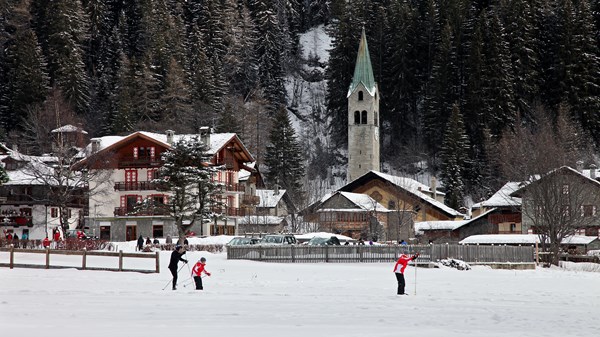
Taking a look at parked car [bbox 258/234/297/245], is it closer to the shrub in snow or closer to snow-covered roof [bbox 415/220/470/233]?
the shrub in snow

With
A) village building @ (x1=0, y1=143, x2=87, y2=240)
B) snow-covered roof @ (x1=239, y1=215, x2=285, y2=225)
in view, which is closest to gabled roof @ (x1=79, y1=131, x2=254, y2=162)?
village building @ (x1=0, y1=143, x2=87, y2=240)

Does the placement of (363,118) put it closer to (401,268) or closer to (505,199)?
(505,199)

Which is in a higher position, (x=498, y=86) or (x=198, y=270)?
(x=498, y=86)

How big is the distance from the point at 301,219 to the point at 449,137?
20453 mm

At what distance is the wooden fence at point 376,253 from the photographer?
162ft

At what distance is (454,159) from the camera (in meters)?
97.9

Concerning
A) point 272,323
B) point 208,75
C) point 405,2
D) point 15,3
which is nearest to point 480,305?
point 272,323

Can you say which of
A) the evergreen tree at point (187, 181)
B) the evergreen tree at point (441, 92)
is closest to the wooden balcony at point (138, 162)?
the evergreen tree at point (187, 181)

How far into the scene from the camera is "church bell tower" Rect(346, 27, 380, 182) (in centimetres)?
10850

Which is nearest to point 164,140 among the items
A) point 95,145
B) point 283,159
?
point 95,145

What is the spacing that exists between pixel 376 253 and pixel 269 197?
44.6 metres

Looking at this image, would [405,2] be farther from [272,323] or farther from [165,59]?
[272,323]

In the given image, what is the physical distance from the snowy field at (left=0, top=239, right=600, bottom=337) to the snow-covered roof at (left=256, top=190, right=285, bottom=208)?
53.0 meters

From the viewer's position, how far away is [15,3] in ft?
418
